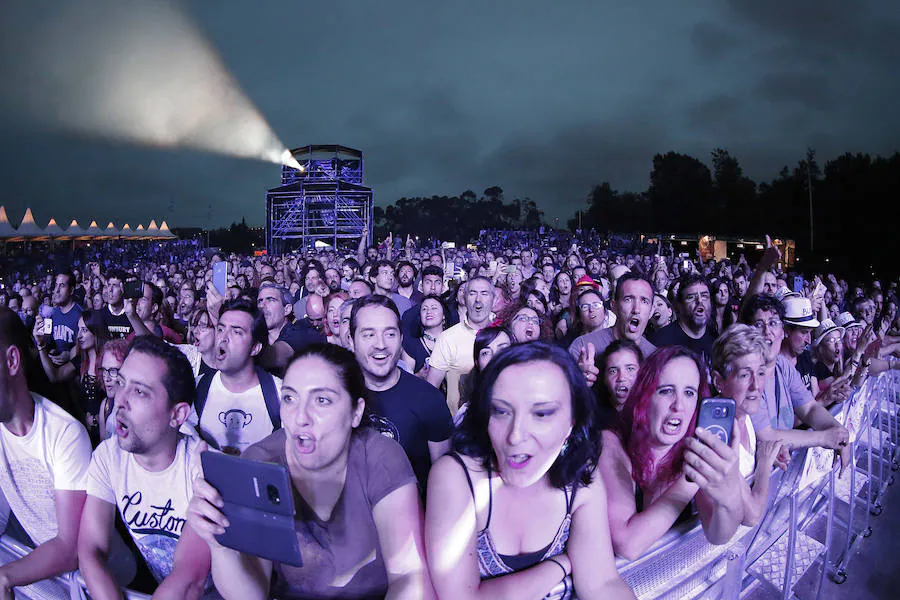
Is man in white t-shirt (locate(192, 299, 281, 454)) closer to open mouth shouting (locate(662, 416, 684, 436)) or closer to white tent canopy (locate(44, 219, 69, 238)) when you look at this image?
open mouth shouting (locate(662, 416, 684, 436))

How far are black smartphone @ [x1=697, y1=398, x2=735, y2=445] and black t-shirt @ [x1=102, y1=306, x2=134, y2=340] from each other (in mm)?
5039

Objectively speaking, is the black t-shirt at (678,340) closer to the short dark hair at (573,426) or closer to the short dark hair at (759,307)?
the short dark hair at (759,307)

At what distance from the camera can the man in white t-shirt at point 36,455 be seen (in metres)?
2.09

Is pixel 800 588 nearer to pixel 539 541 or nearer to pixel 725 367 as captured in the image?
pixel 725 367

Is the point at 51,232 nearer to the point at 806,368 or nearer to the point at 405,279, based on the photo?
the point at 405,279

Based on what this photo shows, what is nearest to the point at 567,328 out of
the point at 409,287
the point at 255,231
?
the point at 409,287

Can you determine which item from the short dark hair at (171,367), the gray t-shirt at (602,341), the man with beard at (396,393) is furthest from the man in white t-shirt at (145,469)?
the gray t-shirt at (602,341)

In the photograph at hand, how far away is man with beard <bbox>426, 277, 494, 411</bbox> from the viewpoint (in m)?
4.27

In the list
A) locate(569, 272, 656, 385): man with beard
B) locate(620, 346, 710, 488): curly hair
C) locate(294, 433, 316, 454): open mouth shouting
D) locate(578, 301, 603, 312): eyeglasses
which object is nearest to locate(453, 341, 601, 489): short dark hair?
locate(620, 346, 710, 488): curly hair

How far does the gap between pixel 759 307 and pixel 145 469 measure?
13.6 ft

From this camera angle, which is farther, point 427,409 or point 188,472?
point 427,409

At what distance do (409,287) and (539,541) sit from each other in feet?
18.5

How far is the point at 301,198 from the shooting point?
4166cm

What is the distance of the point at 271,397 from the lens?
3.09 meters
